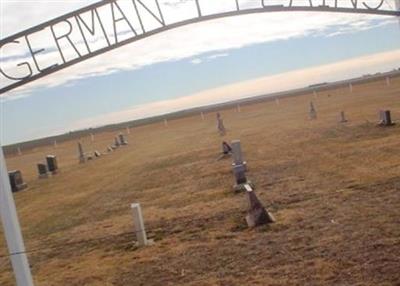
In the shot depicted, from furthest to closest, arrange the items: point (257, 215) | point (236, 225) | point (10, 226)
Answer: point (236, 225), point (257, 215), point (10, 226)

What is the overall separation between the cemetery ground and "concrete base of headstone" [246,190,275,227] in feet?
0.69

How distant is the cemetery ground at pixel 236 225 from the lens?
8242 mm

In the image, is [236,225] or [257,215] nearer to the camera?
[257,215]

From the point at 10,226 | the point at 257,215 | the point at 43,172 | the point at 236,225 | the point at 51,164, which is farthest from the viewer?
the point at 51,164

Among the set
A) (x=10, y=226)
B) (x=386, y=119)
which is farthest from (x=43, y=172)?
(x=10, y=226)

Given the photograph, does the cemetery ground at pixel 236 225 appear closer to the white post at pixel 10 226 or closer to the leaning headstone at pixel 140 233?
the leaning headstone at pixel 140 233

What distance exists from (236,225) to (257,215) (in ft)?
1.83

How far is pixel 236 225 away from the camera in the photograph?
11031 mm

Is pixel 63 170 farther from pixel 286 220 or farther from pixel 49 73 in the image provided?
pixel 49 73

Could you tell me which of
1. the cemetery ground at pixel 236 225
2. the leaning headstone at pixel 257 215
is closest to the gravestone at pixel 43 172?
the cemetery ground at pixel 236 225

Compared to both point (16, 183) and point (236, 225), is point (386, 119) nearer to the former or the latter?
point (236, 225)

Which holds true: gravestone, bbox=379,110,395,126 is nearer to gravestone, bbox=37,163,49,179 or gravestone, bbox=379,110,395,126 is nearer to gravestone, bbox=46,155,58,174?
gravestone, bbox=37,163,49,179

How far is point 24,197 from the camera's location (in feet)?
77.0

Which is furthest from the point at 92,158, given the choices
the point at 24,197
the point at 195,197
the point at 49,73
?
the point at 49,73
